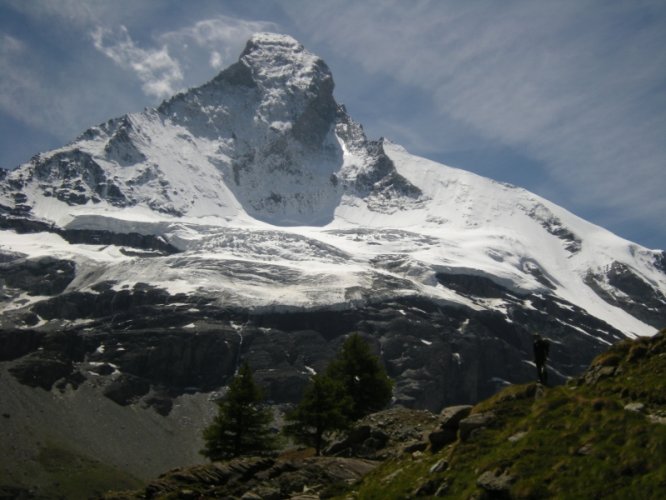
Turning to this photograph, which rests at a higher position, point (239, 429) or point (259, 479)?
point (239, 429)

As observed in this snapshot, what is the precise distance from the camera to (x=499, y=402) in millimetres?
34844

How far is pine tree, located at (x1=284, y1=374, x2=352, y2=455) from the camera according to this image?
54.6 meters

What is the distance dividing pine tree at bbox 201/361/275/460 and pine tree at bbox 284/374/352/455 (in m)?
2.21

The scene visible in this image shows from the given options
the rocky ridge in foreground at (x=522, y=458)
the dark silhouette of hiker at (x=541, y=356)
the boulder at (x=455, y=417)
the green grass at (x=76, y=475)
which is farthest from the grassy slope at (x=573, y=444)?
the green grass at (x=76, y=475)

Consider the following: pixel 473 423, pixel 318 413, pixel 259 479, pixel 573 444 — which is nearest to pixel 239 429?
pixel 318 413

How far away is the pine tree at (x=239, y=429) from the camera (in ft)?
190

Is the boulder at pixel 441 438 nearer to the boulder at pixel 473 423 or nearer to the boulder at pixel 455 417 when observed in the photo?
the boulder at pixel 455 417

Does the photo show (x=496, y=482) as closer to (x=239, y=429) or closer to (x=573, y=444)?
(x=573, y=444)

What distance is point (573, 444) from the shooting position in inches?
1112

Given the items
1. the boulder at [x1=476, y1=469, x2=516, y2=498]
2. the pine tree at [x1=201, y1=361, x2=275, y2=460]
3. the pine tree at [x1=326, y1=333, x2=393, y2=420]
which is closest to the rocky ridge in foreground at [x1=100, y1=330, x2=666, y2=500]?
the boulder at [x1=476, y1=469, x2=516, y2=498]

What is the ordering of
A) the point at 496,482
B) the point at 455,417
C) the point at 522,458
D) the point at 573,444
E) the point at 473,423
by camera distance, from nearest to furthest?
the point at 496,482 < the point at 573,444 < the point at 522,458 < the point at 473,423 < the point at 455,417

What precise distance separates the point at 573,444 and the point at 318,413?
93.3 ft

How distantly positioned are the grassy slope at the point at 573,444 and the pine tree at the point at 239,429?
22794 mm

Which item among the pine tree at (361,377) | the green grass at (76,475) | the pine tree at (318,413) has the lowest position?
the green grass at (76,475)
